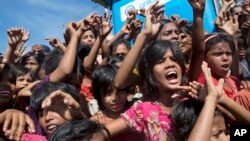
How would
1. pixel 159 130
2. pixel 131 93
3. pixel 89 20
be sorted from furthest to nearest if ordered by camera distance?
pixel 89 20
pixel 131 93
pixel 159 130

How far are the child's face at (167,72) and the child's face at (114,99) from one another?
0.37 m

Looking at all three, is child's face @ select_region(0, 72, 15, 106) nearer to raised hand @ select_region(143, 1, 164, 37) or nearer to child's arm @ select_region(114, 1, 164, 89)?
child's arm @ select_region(114, 1, 164, 89)

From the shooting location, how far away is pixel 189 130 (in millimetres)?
1994

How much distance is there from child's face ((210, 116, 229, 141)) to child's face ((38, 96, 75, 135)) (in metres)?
0.73

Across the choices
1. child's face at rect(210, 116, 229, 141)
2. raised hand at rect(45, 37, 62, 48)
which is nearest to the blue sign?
raised hand at rect(45, 37, 62, 48)

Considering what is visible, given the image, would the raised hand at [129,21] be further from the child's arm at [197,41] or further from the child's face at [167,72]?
the child's face at [167,72]

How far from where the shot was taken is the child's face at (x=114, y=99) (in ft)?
8.61

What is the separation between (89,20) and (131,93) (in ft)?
2.35

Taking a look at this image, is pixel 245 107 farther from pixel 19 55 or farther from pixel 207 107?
Answer: pixel 19 55

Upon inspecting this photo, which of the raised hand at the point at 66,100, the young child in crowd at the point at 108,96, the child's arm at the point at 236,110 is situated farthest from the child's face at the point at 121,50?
the child's arm at the point at 236,110

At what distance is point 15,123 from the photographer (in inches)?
98.6

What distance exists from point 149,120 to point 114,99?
1.52ft

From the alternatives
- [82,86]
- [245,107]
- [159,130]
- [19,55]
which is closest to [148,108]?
[159,130]

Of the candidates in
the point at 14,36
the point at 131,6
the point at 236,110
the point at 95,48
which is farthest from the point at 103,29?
the point at 131,6
